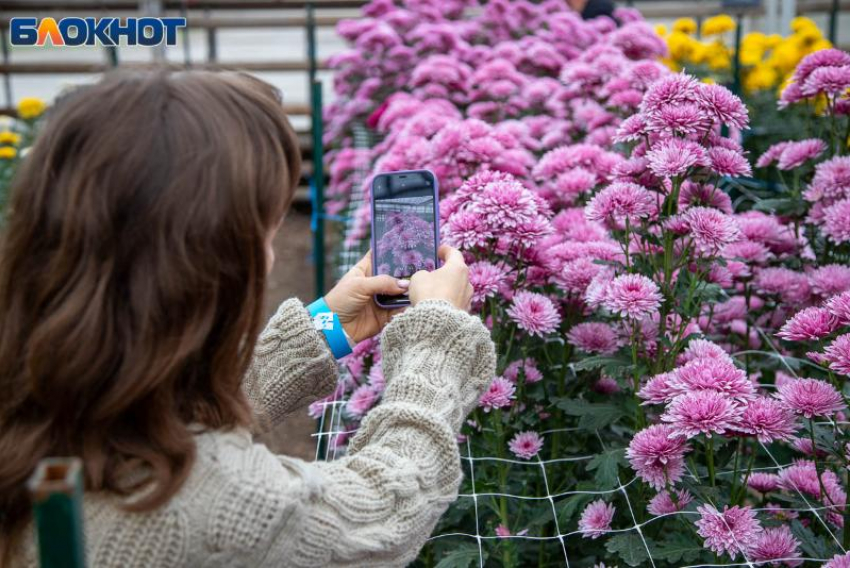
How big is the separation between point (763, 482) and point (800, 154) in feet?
2.83

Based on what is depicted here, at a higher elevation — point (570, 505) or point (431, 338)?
point (431, 338)

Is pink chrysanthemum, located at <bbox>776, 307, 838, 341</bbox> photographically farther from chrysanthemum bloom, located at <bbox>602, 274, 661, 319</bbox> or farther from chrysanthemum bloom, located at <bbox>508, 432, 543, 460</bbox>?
chrysanthemum bloom, located at <bbox>508, 432, 543, 460</bbox>

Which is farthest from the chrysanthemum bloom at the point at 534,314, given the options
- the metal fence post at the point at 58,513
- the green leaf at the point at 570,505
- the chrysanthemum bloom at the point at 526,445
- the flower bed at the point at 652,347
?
the metal fence post at the point at 58,513

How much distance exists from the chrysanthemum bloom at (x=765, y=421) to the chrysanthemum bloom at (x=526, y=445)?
49 centimetres

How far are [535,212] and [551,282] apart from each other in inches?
12.4

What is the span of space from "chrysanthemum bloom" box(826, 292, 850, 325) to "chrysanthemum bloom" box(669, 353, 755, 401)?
0.22m

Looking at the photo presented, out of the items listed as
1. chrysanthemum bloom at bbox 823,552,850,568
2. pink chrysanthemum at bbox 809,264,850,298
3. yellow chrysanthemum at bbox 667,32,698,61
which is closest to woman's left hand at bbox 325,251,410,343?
chrysanthemum bloom at bbox 823,552,850,568

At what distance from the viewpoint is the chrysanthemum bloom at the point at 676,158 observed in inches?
71.3

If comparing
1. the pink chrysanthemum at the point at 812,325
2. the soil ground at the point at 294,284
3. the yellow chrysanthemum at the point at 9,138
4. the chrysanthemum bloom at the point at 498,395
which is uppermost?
the pink chrysanthemum at the point at 812,325

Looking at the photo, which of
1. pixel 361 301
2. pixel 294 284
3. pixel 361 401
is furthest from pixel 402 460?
pixel 294 284

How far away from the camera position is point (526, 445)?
6.59ft

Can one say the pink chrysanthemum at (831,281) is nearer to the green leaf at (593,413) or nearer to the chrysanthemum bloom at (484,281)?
the green leaf at (593,413)

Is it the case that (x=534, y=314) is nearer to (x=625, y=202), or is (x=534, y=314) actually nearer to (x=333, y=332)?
(x=625, y=202)

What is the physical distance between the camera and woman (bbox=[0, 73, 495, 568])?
106cm
